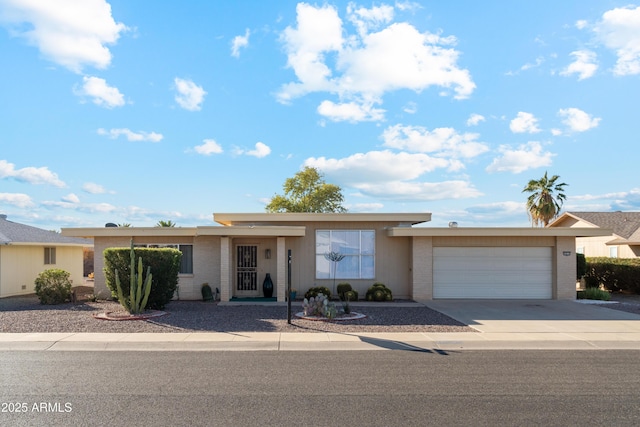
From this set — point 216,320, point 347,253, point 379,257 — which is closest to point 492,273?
point 379,257

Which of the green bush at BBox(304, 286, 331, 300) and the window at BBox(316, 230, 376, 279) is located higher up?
the window at BBox(316, 230, 376, 279)

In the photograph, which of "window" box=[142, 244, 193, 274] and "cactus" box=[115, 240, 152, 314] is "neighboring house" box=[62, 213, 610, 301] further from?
"cactus" box=[115, 240, 152, 314]

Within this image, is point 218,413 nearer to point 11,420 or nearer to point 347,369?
point 11,420

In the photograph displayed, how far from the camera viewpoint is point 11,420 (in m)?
5.99

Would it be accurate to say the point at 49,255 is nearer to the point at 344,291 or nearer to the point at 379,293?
the point at 344,291

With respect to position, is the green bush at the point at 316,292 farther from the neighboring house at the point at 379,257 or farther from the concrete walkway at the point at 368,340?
the concrete walkway at the point at 368,340

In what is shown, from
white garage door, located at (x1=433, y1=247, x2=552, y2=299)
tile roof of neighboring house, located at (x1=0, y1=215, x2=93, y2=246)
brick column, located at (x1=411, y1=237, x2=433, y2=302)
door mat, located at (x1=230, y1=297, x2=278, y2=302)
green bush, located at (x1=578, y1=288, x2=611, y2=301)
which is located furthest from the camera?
tile roof of neighboring house, located at (x1=0, y1=215, x2=93, y2=246)

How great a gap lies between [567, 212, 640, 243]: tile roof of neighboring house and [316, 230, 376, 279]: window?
1604 cm

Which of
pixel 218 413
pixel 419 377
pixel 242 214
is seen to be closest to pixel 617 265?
pixel 242 214

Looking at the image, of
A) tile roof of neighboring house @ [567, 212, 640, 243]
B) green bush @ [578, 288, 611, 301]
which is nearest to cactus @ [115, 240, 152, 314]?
green bush @ [578, 288, 611, 301]

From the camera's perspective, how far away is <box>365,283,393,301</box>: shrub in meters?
19.0

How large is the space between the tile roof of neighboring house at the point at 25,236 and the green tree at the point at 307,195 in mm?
20611

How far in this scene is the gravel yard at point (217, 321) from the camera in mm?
12766

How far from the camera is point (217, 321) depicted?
13.8 metres
